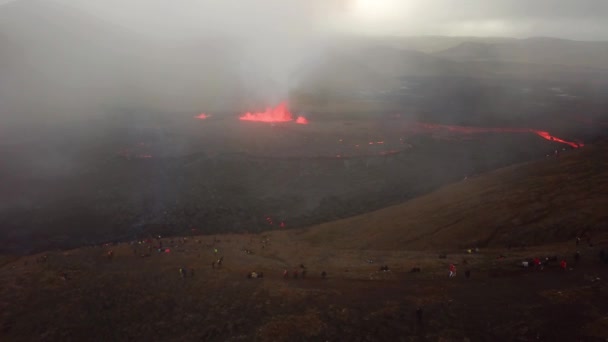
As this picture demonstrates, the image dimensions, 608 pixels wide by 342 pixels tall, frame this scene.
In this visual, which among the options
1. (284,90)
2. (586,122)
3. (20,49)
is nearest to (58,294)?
(586,122)

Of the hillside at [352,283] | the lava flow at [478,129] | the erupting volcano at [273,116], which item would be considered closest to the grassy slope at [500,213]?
the hillside at [352,283]

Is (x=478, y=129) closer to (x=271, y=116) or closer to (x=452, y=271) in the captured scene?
(x=271, y=116)

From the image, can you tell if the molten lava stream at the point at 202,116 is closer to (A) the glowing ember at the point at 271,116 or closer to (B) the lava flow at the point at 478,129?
(A) the glowing ember at the point at 271,116

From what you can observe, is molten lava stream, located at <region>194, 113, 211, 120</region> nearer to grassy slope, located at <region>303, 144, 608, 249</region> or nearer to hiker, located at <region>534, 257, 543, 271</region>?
grassy slope, located at <region>303, 144, 608, 249</region>

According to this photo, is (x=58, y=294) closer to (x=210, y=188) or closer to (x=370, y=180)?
(x=210, y=188)

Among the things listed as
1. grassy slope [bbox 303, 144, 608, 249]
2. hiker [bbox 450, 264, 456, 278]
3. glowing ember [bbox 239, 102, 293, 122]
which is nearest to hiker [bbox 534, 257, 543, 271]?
hiker [bbox 450, 264, 456, 278]

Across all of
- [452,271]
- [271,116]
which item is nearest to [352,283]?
[452,271]
